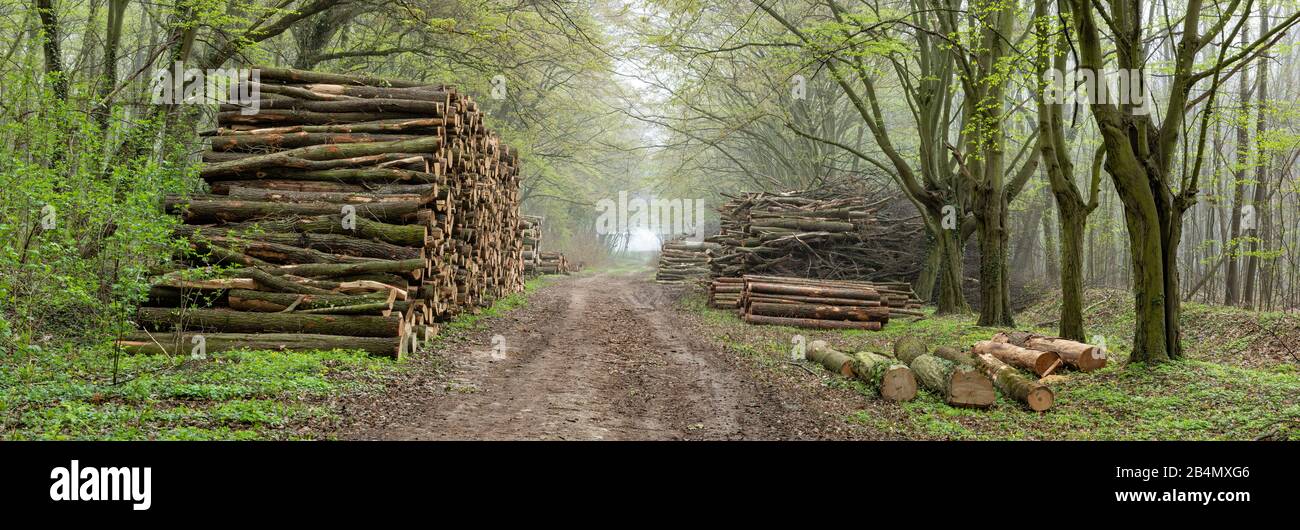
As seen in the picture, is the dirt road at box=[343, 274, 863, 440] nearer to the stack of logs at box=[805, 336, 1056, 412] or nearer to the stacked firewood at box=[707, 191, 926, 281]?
the stack of logs at box=[805, 336, 1056, 412]

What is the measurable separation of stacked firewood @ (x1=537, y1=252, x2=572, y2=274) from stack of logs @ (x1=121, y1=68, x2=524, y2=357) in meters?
19.3

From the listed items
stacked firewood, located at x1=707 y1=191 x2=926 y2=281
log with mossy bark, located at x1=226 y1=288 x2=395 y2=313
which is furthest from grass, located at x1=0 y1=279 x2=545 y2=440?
stacked firewood, located at x1=707 y1=191 x2=926 y2=281

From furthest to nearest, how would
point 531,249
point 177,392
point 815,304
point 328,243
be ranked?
1. point 531,249
2. point 815,304
3. point 328,243
4. point 177,392

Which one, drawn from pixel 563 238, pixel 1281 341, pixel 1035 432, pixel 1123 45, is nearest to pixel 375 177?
pixel 1035 432

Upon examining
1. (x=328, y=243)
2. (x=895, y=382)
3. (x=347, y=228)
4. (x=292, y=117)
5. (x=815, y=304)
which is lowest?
(x=895, y=382)

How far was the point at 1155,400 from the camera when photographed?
7.61 metres

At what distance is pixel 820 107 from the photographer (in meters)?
28.6

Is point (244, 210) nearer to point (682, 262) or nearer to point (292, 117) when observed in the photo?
point (292, 117)

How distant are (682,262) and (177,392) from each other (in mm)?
27066

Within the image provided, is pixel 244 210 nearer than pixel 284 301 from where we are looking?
No

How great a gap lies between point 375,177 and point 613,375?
5.25 meters

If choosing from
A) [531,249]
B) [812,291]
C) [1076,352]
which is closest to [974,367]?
[1076,352]

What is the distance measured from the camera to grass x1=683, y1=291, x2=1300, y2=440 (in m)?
6.66

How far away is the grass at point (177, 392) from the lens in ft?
17.5
